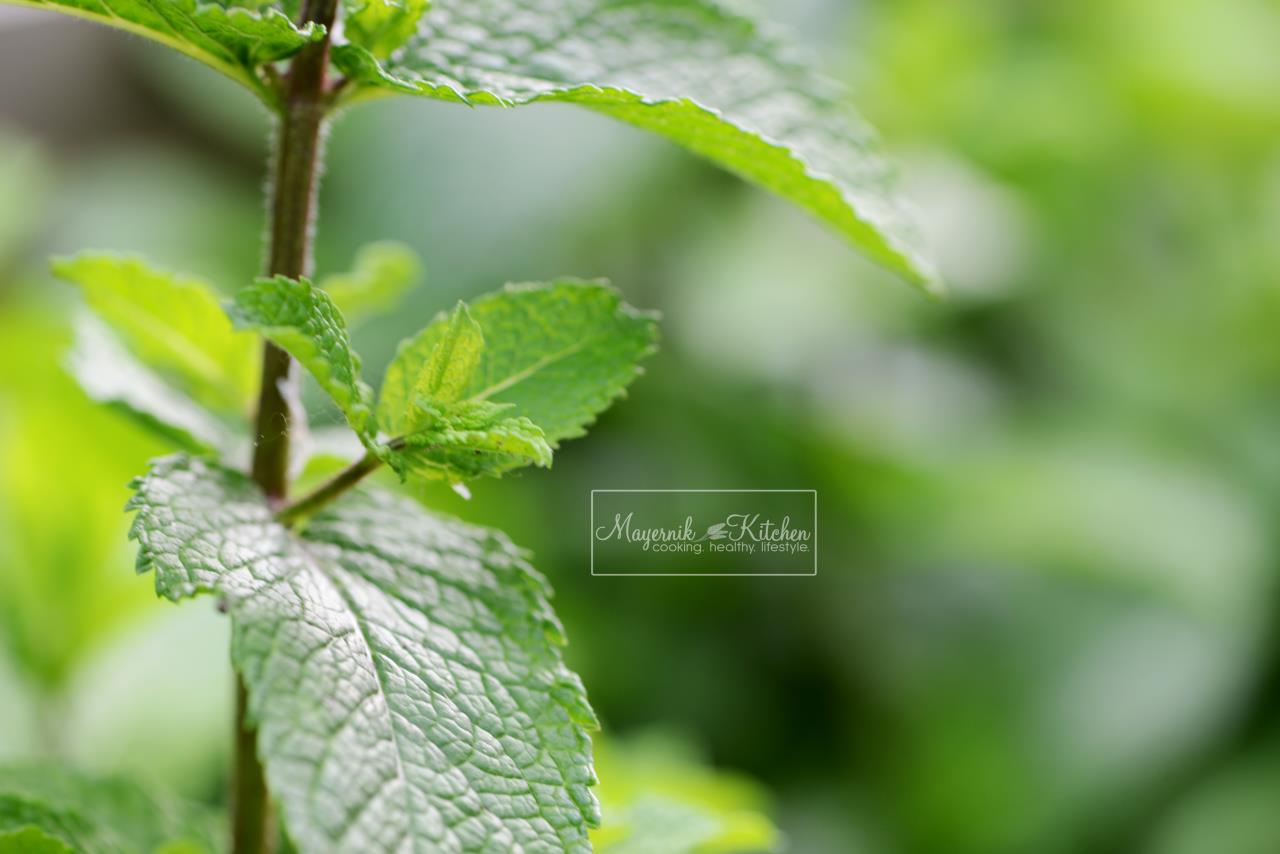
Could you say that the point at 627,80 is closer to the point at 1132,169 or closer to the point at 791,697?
the point at 791,697

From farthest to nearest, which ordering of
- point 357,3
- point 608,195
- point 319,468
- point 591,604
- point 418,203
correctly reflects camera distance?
point 418,203 → point 608,195 → point 591,604 → point 319,468 → point 357,3

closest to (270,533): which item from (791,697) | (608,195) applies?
(791,697)

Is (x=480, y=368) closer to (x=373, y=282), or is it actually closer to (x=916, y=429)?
(x=373, y=282)

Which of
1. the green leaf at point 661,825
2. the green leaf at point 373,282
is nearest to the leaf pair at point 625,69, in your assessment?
the green leaf at point 373,282

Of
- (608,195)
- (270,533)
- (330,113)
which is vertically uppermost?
(608,195)

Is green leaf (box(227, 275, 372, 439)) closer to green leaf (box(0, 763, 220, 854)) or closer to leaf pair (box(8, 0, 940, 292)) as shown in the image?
leaf pair (box(8, 0, 940, 292))

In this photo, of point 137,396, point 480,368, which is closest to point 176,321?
point 137,396
